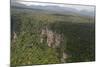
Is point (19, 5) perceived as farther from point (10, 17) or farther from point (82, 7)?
point (82, 7)

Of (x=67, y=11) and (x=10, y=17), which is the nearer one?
(x=10, y=17)

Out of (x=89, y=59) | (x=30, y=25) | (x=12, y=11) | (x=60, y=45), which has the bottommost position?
(x=89, y=59)

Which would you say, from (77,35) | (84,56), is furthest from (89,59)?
(77,35)

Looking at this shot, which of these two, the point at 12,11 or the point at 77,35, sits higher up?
the point at 12,11
